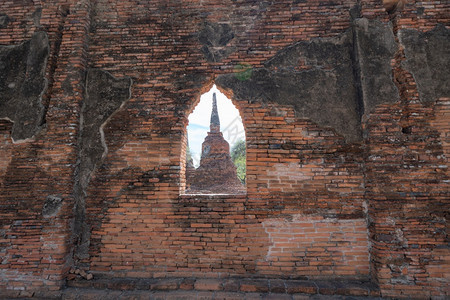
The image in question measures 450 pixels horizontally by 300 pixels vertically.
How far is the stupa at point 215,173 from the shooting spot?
1014 cm

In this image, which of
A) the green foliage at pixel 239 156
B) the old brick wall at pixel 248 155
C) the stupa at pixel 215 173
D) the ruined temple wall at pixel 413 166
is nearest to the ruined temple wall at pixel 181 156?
the old brick wall at pixel 248 155

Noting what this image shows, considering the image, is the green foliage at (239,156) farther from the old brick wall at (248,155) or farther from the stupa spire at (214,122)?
the old brick wall at (248,155)

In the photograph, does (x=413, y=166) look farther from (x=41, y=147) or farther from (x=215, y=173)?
(x=215, y=173)

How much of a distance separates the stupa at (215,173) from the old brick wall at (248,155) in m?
6.04

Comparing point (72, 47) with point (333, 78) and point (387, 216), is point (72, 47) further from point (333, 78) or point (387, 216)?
point (387, 216)

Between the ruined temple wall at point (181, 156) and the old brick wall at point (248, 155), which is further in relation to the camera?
the ruined temple wall at point (181, 156)

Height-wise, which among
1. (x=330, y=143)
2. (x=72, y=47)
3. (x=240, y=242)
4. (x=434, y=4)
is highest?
(x=434, y=4)

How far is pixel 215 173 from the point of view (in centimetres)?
1035

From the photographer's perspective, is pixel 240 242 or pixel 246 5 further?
pixel 246 5

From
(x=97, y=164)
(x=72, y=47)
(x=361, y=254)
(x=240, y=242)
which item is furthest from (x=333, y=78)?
(x=72, y=47)

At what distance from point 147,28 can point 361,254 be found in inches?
187

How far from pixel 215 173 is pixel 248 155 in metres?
6.64

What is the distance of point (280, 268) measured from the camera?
3555 millimetres

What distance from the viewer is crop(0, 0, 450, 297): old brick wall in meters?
3.53
